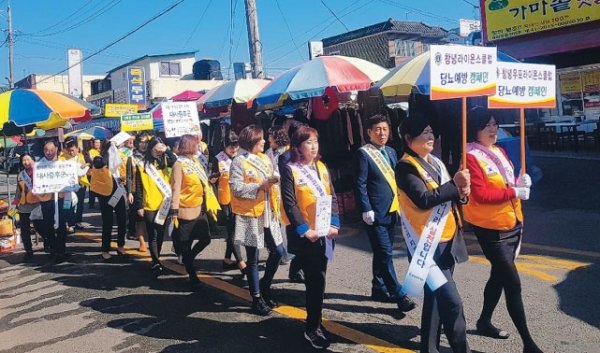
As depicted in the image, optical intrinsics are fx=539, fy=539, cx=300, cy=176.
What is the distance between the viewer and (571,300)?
A: 4609 mm

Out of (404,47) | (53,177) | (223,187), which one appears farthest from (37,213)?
(404,47)

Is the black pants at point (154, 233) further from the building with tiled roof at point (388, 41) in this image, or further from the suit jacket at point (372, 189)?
the building with tiled roof at point (388, 41)

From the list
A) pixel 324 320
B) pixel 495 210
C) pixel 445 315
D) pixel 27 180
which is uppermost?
pixel 27 180

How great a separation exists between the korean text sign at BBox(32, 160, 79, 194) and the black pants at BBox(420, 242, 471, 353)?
5.72 m

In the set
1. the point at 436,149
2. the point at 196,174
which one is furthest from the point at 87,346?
the point at 436,149

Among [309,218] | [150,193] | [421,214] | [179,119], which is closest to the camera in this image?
[421,214]

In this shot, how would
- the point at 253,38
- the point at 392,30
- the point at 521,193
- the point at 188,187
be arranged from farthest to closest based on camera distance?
1. the point at 392,30
2. the point at 253,38
3. the point at 188,187
4. the point at 521,193

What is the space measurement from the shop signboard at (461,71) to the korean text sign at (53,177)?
5.83 metres

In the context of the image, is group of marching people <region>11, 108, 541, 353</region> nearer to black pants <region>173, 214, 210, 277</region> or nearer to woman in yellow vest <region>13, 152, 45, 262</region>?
black pants <region>173, 214, 210, 277</region>

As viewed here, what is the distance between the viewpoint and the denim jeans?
4.80 meters

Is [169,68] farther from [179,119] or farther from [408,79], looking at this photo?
[408,79]

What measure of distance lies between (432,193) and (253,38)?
11.3m

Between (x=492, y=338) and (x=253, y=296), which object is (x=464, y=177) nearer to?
(x=492, y=338)

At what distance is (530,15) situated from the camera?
12336mm
